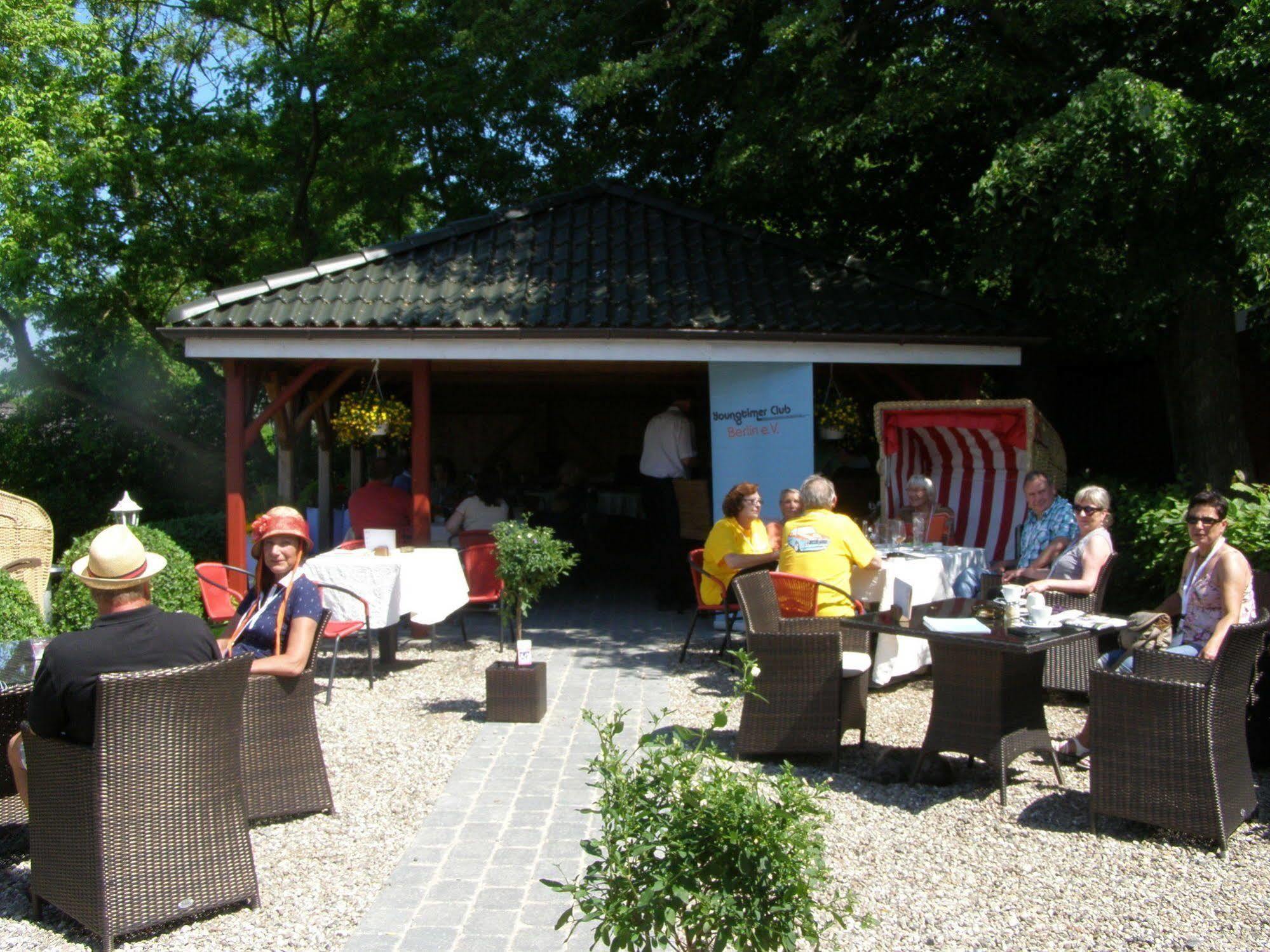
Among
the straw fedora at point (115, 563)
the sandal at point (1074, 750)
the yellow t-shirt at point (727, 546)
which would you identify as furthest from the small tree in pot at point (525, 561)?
the straw fedora at point (115, 563)

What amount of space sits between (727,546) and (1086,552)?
2.25 m

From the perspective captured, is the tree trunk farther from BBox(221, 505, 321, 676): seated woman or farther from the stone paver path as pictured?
BBox(221, 505, 321, 676): seated woman

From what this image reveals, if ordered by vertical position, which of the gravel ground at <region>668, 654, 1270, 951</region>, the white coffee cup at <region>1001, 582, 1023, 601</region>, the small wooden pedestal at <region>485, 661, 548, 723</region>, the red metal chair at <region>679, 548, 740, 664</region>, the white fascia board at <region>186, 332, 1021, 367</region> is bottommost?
the gravel ground at <region>668, 654, 1270, 951</region>

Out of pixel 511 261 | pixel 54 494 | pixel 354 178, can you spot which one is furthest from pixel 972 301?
pixel 54 494

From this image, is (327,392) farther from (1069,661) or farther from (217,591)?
(1069,661)

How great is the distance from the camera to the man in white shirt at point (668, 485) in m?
10.6

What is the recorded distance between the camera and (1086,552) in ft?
21.2

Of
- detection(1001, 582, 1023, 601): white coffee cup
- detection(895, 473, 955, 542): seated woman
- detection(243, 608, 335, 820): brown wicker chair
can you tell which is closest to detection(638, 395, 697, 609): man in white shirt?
detection(895, 473, 955, 542): seated woman

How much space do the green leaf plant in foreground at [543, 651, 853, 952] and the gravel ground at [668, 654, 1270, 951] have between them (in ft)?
2.01

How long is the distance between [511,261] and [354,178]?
6.45 metres

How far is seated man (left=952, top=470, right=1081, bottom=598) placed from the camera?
23.9ft

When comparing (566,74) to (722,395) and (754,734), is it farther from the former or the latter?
(754,734)

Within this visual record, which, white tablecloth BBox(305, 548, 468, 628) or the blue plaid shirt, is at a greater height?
the blue plaid shirt

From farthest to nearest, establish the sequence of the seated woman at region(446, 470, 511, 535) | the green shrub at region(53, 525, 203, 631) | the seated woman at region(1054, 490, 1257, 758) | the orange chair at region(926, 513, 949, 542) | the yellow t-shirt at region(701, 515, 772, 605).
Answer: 1. the seated woman at region(446, 470, 511, 535)
2. the orange chair at region(926, 513, 949, 542)
3. the green shrub at region(53, 525, 203, 631)
4. the yellow t-shirt at region(701, 515, 772, 605)
5. the seated woman at region(1054, 490, 1257, 758)
